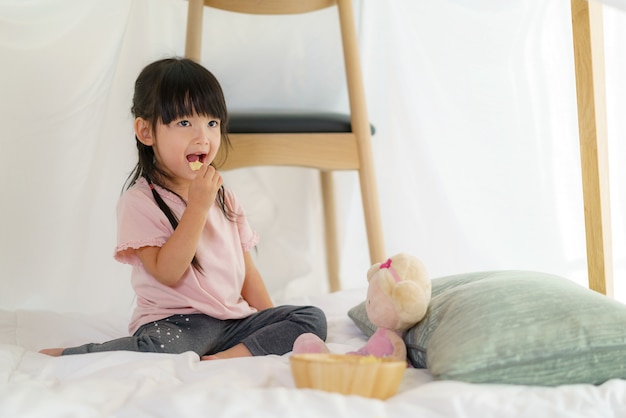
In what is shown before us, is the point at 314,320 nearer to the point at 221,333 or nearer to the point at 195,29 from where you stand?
the point at 221,333

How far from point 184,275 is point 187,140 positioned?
18cm

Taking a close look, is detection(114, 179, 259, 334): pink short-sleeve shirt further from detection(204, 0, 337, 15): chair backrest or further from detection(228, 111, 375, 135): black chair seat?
detection(204, 0, 337, 15): chair backrest

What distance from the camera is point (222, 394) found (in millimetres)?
615

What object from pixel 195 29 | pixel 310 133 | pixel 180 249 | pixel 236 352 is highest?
pixel 195 29

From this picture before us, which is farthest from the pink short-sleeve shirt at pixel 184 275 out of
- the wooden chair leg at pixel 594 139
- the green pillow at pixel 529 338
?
the wooden chair leg at pixel 594 139

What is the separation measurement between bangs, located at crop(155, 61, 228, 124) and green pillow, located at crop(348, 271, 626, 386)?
1.51 feet

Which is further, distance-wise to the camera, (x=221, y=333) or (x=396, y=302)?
(x=221, y=333)

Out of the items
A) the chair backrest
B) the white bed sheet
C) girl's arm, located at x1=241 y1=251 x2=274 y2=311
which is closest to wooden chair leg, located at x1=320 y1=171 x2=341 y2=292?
the chair backrest

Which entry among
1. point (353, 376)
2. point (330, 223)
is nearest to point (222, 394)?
point (353, 376)

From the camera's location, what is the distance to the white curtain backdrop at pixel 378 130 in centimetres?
158

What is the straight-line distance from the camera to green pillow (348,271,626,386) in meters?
0.70

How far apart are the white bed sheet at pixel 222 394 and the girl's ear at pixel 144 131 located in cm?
35

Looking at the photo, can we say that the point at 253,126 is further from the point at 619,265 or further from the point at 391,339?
the point at 619,265

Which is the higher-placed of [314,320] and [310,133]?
[310,133]
